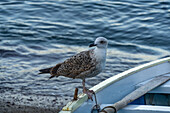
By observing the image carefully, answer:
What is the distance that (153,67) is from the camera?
245 inches

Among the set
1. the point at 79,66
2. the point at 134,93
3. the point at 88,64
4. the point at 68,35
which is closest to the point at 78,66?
the point at 79,66

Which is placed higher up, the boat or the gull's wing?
the gull's wing

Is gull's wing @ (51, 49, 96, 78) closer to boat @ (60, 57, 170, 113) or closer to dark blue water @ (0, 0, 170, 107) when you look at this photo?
boat @ (60, 57, 170, 113)

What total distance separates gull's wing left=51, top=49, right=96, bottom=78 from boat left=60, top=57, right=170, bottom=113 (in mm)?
332

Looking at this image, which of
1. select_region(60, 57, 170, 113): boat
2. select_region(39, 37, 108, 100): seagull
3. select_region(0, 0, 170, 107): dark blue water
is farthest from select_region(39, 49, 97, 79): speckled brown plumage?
select_region(0, 0, 170, 107): dark blue water

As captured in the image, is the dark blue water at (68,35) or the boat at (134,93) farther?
the dark blue water at (68,35)

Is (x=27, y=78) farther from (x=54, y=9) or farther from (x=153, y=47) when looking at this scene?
(x=54, y=9)

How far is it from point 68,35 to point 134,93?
7.26 m

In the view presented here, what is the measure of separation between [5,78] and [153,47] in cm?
461

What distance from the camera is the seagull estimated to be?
14.6 feet

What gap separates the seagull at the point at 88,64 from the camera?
4.45 metres

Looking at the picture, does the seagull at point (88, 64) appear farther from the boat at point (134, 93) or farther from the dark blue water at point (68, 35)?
the dark blue water at point (68, 35)

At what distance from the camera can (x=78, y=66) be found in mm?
4598

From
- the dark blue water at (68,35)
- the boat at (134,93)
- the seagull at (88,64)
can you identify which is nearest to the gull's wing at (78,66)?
the seagull at (88,64)
